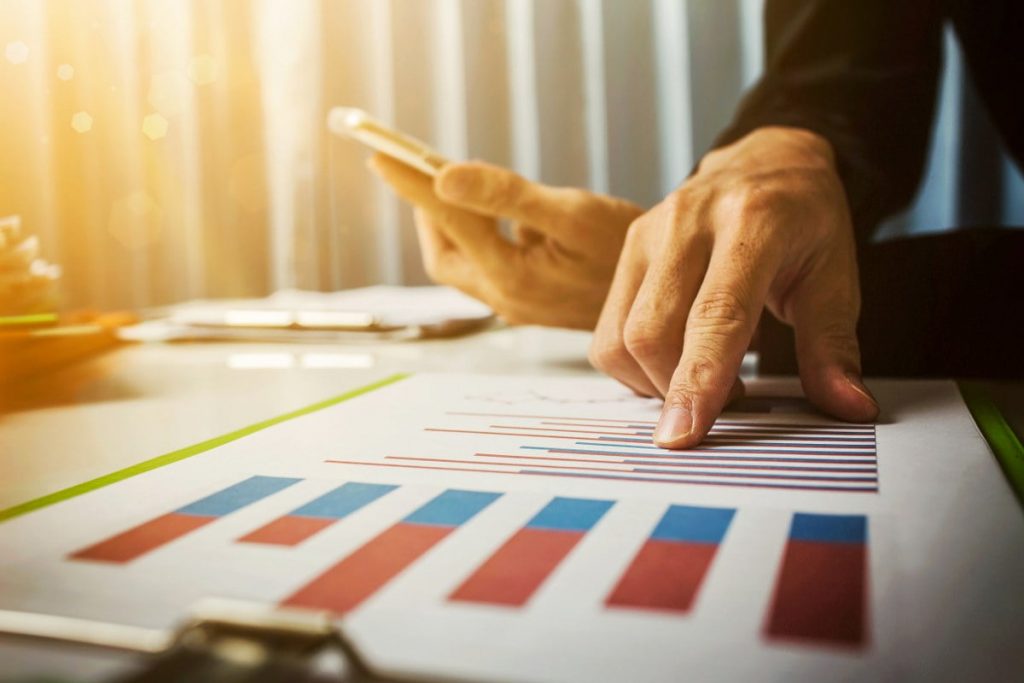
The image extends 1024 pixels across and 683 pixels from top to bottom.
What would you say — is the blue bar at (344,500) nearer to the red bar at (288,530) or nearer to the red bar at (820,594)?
the red bar at (288,530)

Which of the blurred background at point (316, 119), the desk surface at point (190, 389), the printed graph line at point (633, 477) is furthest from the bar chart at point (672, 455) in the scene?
the blurred background at point (316, 119)

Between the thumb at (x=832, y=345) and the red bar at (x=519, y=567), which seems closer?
the red bar at (x=519, y=567)

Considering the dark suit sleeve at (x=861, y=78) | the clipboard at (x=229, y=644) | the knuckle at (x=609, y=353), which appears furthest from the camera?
the dark suit sleeve at (x=861, y=78)

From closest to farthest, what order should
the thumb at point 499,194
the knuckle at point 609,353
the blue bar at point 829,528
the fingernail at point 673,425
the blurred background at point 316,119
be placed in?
the blue bar at point 829,528 < the fingernail at point 673,425 < the knuckle at point 609,353 < the thumb at point 499,194 < the blurred background at point 316,119

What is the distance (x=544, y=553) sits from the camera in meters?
0.26

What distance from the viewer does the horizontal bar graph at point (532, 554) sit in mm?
236

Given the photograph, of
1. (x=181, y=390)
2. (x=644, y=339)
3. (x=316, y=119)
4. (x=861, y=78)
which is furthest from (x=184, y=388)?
(x=316, y=119)

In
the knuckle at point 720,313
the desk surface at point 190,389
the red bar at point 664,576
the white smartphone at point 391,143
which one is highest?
the white smartphone at point 391,143

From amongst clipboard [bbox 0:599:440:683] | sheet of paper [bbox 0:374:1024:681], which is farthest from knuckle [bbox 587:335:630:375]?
clipboard [bbox 0:599:440:683]

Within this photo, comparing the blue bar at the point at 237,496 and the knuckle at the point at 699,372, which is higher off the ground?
the knuckle at the point at 699,372

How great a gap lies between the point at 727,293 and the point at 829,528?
0.65 feet

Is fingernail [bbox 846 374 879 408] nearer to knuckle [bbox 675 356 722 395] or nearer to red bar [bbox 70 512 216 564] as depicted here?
knuckle [bbox 675 356 722 395]

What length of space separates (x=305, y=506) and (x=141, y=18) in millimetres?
1956

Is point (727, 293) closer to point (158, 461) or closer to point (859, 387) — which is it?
point (859, 387)
